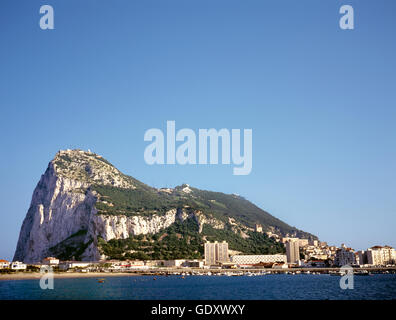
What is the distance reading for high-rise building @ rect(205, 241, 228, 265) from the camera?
174 meters

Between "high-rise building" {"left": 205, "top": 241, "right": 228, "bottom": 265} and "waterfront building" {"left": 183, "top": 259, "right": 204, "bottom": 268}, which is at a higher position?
"high-rise building" {"left": 205, "top": 241, "right": 228, "bottom": 265}

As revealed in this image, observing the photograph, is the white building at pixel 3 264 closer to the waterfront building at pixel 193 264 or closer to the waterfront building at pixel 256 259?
the waterfront building at pixel 193 264

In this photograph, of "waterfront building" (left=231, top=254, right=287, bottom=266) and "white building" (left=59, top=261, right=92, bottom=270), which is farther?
"waterfront building" (left=231, top=254, right=287, bottom=266)

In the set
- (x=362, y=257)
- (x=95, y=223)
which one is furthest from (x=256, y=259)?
(x=95, y=223)

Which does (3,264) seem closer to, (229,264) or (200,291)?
(229,264)

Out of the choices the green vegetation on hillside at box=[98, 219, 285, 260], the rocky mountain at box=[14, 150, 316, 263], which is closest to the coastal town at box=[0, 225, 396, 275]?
the green vegetation on hillside at box=[98, 219, 285, 260]

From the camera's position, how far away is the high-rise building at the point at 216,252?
174m

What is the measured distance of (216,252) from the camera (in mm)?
177125

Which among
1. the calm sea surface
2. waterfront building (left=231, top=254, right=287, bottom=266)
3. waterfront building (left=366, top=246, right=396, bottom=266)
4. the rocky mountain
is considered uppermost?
the rocky mountain

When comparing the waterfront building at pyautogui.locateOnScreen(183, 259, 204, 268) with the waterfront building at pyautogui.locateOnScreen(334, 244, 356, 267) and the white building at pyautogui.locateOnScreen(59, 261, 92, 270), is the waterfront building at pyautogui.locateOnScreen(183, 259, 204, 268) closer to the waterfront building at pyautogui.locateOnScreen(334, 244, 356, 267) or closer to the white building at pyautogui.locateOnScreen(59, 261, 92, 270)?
the white building at pyautogui.locateOnScreen(59, 261, 92, 270)
